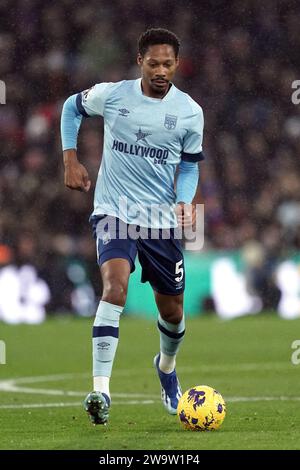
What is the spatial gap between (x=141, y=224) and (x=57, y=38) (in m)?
13.7

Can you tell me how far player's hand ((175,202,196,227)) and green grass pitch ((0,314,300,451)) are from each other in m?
1.16

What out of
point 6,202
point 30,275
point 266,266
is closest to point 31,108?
point 6,202

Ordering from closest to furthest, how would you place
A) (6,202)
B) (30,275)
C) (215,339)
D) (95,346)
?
(95,346)
(215,339)
(30,275)
(6,202)

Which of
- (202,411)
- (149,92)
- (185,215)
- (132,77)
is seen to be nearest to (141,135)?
(149,92)

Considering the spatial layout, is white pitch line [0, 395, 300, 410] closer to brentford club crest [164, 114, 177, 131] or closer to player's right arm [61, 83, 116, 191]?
player's right arm [61, 83, 116, 191]

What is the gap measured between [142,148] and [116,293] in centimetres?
99

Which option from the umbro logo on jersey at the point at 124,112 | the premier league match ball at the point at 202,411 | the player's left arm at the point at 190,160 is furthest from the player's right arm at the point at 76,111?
the premier league match ball at the point at 202,411

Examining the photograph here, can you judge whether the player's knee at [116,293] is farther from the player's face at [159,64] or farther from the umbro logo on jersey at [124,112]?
the player's face at [159,64]

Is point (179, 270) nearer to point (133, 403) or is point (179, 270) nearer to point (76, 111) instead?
point (76, 111)

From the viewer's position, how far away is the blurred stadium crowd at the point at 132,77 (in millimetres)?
17078

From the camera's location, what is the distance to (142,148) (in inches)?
274

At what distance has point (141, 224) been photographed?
692cm

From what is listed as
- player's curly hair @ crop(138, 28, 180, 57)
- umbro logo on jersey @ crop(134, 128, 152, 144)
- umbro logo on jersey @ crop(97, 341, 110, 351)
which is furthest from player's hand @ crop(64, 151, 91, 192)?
umbro logo on jersey @ crop(97, 341, 110, 351)
